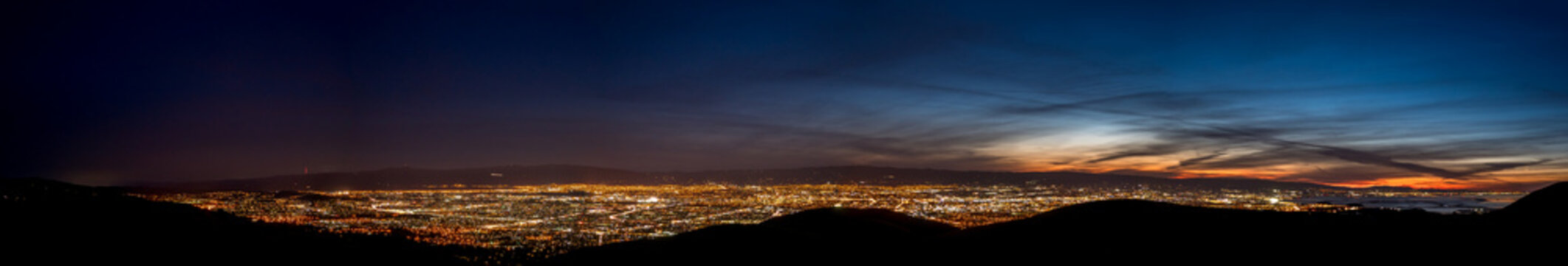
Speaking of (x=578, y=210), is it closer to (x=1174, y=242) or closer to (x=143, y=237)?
(x=143, y=237)

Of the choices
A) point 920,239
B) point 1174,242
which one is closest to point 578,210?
point 920,239

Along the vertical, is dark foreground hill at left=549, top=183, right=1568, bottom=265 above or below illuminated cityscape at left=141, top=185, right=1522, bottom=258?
above

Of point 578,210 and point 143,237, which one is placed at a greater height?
point 143,237

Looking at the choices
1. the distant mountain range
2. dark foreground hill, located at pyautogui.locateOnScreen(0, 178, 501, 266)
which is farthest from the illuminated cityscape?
the distant mountain range

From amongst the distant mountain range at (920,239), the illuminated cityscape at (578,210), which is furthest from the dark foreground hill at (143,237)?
the illuminated cityscape at (578,210)

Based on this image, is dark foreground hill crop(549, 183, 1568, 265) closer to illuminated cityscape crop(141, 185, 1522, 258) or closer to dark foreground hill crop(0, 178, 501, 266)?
dark foreground hill crop(0, 178, 501, 266)

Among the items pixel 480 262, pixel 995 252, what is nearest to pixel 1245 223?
pixel 995 252

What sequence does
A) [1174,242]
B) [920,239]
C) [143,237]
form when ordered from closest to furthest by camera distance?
[1174,242], [920,239], [143,237]
